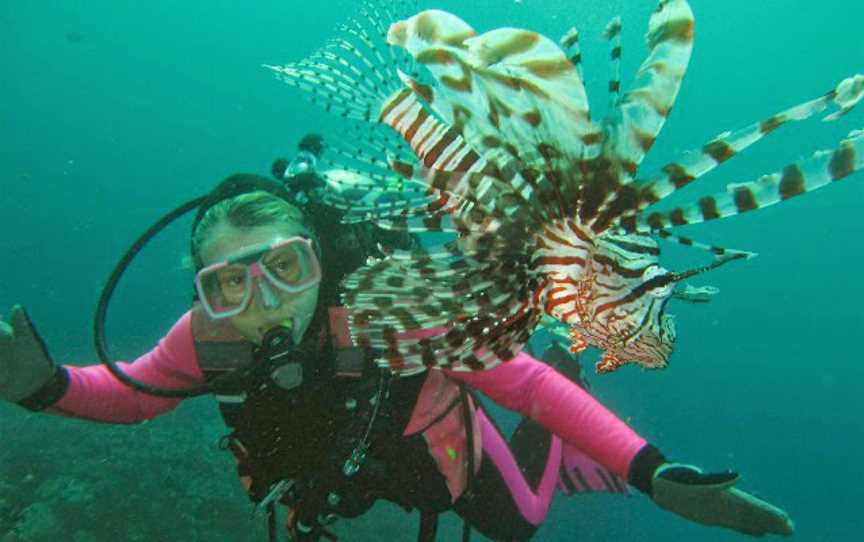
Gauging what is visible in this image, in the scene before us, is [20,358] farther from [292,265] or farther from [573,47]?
[573,47]

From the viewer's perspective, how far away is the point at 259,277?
104 inches

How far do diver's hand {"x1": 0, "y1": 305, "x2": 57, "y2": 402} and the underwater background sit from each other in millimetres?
5206

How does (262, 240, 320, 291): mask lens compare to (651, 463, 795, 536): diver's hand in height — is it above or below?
above

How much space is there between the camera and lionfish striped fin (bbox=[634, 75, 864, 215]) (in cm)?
125

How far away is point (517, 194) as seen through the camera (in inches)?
62.9

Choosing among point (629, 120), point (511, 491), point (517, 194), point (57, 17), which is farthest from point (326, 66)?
point (57, 17)

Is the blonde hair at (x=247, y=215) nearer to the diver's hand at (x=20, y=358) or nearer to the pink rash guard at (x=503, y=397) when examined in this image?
the pink rash guard at (x=503, y=397)

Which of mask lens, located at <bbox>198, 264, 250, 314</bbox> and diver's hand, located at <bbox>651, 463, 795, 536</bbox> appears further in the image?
mask lens, located at <bbox>198, 264, 250, 314</bbox>

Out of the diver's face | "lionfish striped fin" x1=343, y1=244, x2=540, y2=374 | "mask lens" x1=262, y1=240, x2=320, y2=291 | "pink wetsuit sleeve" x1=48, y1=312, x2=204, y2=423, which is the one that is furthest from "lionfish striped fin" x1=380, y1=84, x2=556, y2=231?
"pink wetsuit sleeve" x1=48, y1=312, x2=204, y2=423

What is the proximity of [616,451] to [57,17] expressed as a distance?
65.5 m

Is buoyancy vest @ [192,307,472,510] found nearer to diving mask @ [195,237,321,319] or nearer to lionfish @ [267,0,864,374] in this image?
diving mask @ [195,237,321,319]

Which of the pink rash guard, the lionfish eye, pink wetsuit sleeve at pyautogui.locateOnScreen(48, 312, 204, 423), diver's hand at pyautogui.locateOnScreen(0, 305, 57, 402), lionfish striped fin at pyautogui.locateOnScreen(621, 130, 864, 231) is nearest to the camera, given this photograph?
lionfish striped fin at pyautogui.locateOnScreen(621, 130, 864, 231)

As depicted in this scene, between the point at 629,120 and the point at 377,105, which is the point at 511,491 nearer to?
the point at 377,105

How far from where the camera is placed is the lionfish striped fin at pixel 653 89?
50.1 inches
